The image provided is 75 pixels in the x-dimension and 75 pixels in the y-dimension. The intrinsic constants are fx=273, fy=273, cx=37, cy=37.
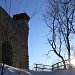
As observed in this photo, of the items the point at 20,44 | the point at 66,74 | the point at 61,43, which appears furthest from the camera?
the point at 61,43

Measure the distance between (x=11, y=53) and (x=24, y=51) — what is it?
2.62 meters

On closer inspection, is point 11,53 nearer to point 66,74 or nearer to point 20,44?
point 20,44

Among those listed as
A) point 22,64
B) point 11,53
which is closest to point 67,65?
point 22,64

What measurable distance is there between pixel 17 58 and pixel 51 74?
3.77 metres

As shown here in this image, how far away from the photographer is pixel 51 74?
89.2 feet

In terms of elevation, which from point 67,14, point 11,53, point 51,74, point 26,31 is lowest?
point 51,74

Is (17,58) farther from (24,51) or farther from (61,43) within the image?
(61,43)

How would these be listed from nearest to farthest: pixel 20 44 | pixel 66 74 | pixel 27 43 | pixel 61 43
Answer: pixel 66 74, pixel 20 44, pixel 27 43, pixel 61 43

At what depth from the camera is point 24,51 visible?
2930cm

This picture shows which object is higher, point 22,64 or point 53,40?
point 53,40

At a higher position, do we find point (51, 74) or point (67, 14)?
point (67, 14)

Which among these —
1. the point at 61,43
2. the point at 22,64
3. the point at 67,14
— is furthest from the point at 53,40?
the point at 22,64

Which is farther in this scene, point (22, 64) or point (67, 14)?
point (67, 14)

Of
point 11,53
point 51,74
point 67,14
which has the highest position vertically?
point 67,14
